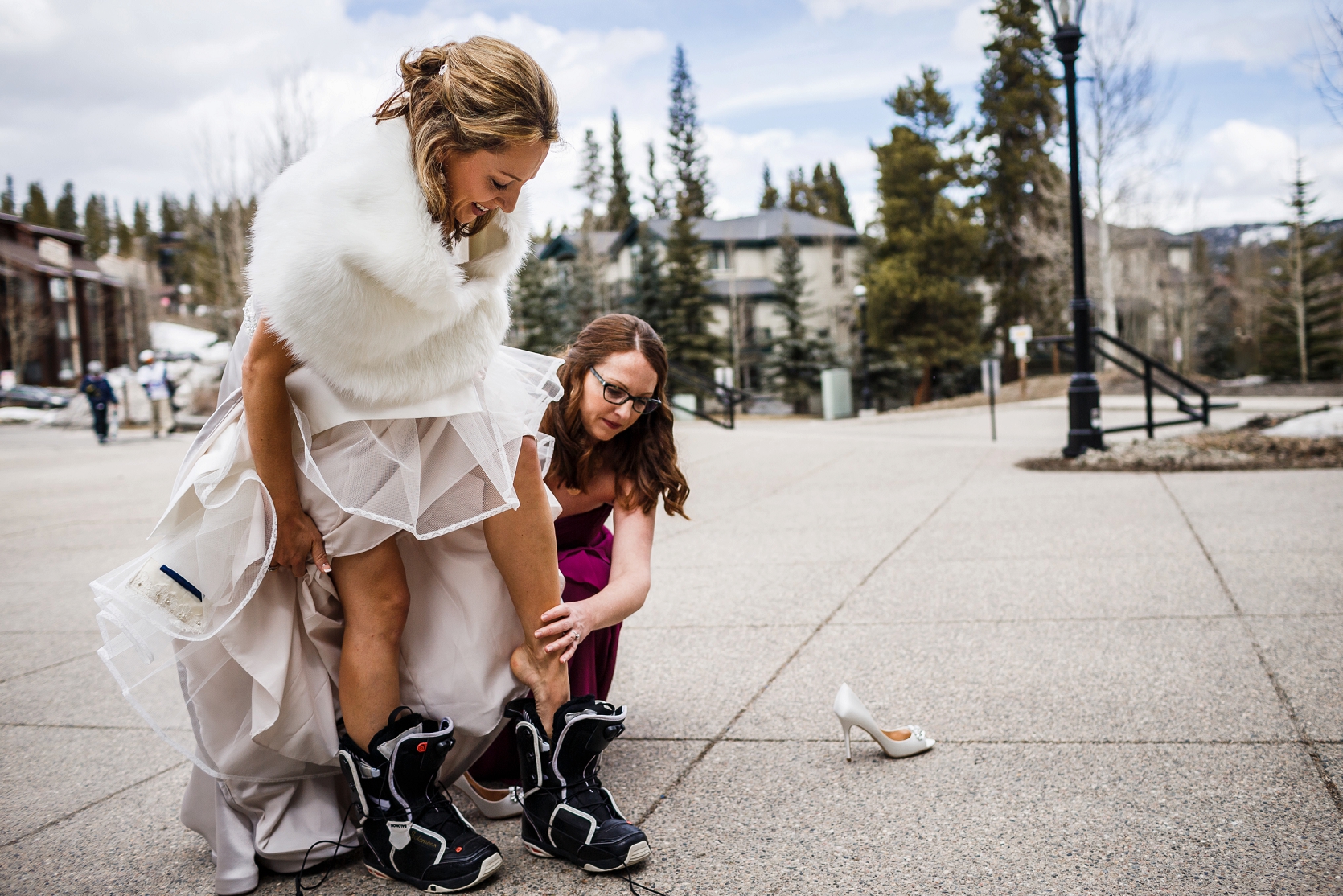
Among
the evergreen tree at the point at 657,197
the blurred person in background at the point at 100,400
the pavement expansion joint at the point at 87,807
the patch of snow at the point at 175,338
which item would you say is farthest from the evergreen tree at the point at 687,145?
the pavement expansion joint at the point at 87,807

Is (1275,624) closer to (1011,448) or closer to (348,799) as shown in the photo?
(348,799)

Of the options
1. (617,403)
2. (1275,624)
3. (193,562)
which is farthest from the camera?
(1275,624)

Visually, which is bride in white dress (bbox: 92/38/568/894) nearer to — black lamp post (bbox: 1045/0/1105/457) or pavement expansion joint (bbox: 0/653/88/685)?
pavement expansion joint (bbox: 0/653/88/685)

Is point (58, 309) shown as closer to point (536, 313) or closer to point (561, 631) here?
point (536, 313)

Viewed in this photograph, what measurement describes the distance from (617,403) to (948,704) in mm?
1357

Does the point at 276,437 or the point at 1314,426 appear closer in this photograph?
the point at 276,437

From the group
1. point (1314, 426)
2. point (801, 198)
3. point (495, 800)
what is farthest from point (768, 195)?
point (495, 800)

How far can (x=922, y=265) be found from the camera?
34344 mm

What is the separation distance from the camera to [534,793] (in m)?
1.97

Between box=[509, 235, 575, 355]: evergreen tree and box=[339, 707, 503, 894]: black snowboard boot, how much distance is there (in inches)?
1460

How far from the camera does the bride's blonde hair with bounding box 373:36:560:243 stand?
5.51 ft

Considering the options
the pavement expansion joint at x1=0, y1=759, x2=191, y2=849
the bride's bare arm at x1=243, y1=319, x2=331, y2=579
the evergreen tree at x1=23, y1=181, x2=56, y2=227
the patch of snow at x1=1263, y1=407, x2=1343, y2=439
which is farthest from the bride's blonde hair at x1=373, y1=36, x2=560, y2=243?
the evergreen tree at x1=23, y1=181, x2=56, y2=227

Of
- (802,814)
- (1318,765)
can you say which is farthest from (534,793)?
(1318,765)

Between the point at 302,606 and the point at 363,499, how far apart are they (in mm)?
342
